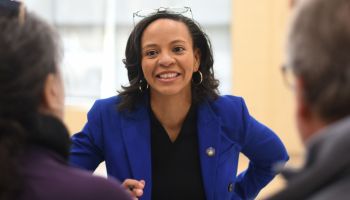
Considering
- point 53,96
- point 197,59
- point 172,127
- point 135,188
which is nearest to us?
point 53,96

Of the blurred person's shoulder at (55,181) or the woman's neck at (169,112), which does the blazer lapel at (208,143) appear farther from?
the blurred person's shoulder at (55,181)

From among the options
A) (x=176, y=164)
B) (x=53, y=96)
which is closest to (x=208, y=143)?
(x=176, y=164)

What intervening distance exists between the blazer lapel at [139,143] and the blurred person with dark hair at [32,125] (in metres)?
0.88

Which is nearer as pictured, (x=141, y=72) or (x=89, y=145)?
(x=89, y=145)

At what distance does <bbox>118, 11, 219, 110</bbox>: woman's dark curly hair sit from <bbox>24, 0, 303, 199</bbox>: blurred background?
1.34 meters

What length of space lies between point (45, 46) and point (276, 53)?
3322 mm

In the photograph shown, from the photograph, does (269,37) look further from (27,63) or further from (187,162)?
(27,63)

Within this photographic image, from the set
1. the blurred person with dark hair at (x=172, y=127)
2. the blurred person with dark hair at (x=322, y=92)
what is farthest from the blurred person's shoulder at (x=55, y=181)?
the blurred person with dark hair at (x=172, y=127)

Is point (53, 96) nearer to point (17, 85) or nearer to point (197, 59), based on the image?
point (17, 85)

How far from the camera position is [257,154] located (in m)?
2.30

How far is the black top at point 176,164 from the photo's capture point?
209cm

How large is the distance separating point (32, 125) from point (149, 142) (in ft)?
3.35

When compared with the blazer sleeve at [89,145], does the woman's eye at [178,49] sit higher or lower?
higher

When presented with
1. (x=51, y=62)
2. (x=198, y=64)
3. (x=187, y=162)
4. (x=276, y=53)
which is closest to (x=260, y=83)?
(x=276, y=53)
